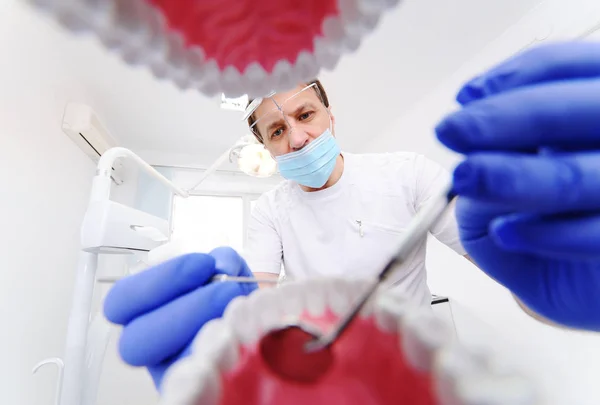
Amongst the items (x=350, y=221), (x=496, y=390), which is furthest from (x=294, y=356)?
(x=350, y=221)

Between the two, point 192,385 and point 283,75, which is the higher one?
point 283,75

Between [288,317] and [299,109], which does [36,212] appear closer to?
[299,109]

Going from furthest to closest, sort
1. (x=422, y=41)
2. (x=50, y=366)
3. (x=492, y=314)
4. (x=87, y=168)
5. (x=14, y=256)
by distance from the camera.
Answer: (x=87, y=168) → (x=422, y=41) → (x=492, y=314) → (x=50, y=366) → (x=14, y=256)

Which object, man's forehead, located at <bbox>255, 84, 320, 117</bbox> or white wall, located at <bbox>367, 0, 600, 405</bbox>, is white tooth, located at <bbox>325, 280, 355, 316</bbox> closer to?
man's forehead, located at <bbox>255, 84, 320, 117</bbox>

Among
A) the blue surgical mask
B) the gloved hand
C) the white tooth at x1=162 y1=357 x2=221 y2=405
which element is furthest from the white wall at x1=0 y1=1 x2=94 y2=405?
the gloved hand

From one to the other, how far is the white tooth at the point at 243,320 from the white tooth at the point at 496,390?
0.15 metres

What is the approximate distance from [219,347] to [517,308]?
1.45 m

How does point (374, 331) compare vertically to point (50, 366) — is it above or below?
above

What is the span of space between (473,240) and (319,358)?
233mm

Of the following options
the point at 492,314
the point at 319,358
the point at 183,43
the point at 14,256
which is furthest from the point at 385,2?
the point at 492,314

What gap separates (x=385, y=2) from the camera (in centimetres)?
20

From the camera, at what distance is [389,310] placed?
23 centimetres

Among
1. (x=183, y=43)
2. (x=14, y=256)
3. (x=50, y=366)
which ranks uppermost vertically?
(x=183, y=43)

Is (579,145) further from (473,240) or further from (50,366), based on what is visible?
(50,366)
